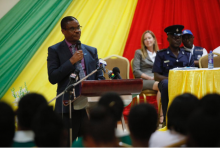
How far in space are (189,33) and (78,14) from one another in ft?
6.13

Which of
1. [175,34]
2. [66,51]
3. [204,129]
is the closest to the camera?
[204,129]

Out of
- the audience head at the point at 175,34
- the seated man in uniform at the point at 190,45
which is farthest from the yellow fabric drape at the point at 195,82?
the seated man in uniform at the point at 190,45

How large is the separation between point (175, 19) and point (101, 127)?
15.3 feet

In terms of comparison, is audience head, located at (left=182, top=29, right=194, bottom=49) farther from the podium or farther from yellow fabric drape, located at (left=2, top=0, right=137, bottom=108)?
the podium

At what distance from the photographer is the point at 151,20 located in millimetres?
5656

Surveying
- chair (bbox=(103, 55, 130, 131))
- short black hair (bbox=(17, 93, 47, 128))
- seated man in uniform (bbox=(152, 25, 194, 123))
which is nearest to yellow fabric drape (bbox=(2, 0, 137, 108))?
chair (bbox=(103, 55, 130, 131))

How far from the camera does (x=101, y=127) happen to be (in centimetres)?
127

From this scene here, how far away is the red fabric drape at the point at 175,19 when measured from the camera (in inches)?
217

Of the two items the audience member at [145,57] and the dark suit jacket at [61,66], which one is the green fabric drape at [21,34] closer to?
the audience member at [145,57]

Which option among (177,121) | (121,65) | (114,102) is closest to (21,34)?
(121,65)

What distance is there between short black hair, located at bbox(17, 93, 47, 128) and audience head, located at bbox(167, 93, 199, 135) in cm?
63

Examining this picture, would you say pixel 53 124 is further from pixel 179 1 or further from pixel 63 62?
pixel 179 1

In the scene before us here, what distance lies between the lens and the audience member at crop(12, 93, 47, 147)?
148cm

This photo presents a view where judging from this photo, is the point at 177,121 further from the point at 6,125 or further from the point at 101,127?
the point at 6,125
